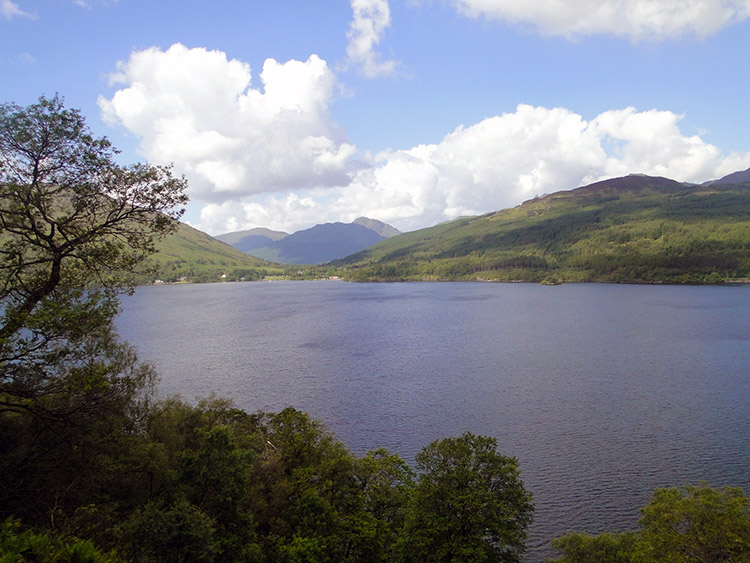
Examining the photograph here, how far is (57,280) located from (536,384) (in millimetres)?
55709

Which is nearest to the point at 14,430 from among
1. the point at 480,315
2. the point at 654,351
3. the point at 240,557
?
the point at 240,557

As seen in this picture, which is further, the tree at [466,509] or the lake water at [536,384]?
the lake water at [536,384]

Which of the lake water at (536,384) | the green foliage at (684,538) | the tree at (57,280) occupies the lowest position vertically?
the lake water at (536,384)

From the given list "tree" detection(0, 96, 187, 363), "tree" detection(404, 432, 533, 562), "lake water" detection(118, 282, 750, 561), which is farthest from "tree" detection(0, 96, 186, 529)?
"lake water" detection(118, 282, 750, 561)

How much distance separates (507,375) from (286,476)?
4335 cm

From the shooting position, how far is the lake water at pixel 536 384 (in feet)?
116

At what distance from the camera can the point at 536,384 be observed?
190ft

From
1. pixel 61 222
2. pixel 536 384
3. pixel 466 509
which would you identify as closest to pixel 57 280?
pixel 61 222

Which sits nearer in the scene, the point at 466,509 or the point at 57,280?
the point at 57,280

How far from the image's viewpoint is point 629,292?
164 metres

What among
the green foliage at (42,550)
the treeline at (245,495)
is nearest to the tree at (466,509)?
the treeline at (245,495)

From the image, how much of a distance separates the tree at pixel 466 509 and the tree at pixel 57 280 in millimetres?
15160

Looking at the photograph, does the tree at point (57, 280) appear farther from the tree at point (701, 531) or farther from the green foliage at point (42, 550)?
the tree at point (701, 531)

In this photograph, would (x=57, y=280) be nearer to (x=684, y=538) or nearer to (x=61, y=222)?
(x=61, y=222)
